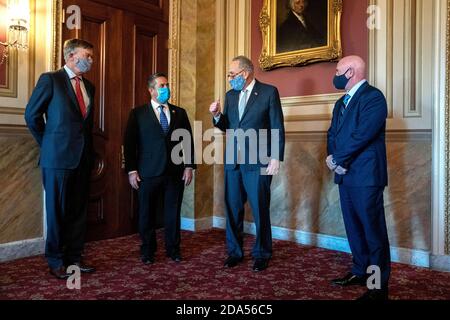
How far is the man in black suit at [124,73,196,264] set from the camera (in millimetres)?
3113

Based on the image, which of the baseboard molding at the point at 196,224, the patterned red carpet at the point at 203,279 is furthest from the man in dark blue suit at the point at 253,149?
the baseboard molding at the point at 196,224

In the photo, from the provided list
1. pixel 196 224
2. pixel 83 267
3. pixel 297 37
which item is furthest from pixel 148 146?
pixel 297 37

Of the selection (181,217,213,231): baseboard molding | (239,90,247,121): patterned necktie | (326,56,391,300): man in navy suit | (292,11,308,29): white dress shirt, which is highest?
(292,11,308,29): white dress shirt

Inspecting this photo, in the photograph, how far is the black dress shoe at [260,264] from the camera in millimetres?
2951

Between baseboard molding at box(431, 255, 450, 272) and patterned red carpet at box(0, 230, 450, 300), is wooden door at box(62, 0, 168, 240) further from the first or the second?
baseboard molding at box(431, 255, 450, 272)

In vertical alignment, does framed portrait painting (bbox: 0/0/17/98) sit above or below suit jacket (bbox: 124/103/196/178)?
above

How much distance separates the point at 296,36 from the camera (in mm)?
3930

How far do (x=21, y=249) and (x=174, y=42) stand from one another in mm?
2403

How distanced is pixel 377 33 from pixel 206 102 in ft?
6.10

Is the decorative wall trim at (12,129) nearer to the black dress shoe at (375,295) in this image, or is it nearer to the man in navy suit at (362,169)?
the man in navy suit at (362,169)

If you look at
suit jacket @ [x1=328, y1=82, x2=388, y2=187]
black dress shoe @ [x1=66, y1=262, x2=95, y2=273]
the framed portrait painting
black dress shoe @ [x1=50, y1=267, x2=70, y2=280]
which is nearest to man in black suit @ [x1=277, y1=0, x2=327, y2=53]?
suit jacket @ [x1=328, y1=82, x2=388, y2=187]

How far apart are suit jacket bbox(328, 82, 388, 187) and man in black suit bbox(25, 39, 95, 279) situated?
1.66 m

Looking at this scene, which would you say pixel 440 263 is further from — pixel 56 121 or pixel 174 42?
pixel 174 42

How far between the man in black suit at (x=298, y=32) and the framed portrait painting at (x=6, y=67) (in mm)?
2274
